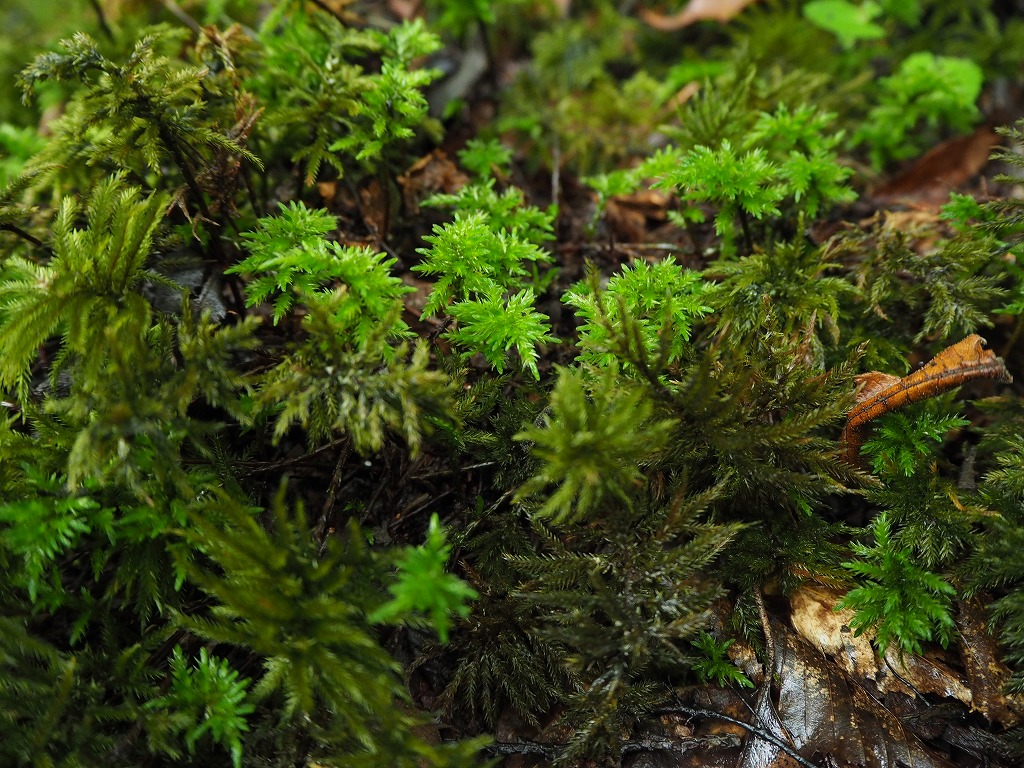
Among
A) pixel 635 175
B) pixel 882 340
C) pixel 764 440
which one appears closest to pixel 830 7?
pixel 635 175

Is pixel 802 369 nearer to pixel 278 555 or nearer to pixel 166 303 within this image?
pixel 278 555

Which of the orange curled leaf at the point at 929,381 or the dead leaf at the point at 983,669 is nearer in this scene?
the dead leaf at the point at 983,669

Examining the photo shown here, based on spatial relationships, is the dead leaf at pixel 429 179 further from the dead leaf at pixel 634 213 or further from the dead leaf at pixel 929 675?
the dead leaf at pixel 929 675

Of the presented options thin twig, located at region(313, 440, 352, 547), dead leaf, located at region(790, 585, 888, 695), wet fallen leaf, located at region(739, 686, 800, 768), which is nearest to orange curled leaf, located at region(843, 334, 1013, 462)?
dead leaf, located at region(790, 585, 888, 695)

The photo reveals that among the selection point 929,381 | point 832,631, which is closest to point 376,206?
point 929,381

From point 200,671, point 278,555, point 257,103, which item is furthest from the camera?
point 257,103

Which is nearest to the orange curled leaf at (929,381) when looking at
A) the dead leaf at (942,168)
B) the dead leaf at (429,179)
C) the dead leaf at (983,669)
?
the dead leaf at (983,669)
